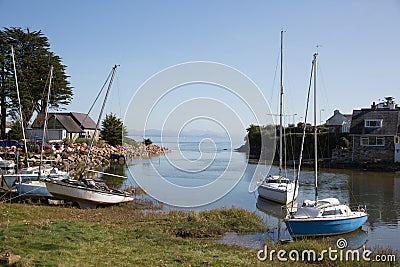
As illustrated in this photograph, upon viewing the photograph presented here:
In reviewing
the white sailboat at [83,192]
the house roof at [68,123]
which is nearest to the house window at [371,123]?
the white sailboat at [83,192]

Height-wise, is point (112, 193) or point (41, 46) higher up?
point (41, 46)

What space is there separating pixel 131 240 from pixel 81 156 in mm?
42007

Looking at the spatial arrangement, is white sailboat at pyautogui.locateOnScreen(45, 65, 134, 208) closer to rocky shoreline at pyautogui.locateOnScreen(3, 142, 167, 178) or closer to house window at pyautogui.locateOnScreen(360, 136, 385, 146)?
rocky shoreline at pyautogui.locateOnScreen(3, 142, 167, 178)

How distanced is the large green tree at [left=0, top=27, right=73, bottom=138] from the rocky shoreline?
7.63 m

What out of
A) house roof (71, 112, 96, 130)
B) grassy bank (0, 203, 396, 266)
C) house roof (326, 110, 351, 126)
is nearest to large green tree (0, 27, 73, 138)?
house roof (71, 112, 96, 130)

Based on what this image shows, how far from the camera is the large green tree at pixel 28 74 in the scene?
5384 centimetres

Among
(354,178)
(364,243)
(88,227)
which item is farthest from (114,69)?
(354,178)

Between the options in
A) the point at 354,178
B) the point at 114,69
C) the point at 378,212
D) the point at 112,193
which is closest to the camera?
the point at 112,193

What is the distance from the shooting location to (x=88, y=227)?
610 inches

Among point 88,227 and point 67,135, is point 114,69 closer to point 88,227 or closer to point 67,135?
point 88,227

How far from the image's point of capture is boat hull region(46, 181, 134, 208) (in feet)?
75.0

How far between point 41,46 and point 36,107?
8.65m

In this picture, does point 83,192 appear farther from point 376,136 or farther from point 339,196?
point 376,136

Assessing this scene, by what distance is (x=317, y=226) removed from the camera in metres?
18.3
